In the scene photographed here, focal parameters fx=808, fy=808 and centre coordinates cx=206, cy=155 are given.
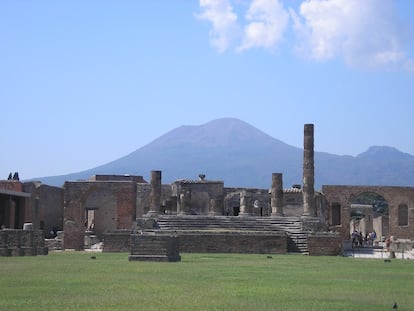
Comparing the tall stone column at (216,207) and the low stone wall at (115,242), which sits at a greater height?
the tall stone column at (216,207)

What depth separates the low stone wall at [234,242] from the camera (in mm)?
36844

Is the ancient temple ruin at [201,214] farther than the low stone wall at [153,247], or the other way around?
the ancient temple ruin at [201,214]

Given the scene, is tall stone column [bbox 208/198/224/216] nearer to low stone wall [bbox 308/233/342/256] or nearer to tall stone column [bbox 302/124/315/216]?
tall stone column [bbox 302/124/315/216]

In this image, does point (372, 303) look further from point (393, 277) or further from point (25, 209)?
point (25, 209)

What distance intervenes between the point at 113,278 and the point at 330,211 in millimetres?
43239

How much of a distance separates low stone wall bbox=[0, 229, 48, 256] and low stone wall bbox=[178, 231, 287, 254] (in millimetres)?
7422

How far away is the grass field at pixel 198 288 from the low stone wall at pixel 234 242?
1352cm

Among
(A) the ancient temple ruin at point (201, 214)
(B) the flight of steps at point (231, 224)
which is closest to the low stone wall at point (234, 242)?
(A) the ancient temple ruin at point (201, 214)

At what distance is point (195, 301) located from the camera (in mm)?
13406

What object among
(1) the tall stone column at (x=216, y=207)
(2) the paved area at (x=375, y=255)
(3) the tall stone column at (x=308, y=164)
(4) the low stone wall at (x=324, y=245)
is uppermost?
(3) the tall stone column at (x=308, y=164)

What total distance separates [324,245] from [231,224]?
801cm

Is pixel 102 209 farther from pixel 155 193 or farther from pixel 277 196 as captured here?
pixel 277 196

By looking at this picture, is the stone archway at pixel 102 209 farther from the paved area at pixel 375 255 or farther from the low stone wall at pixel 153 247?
the low stone wall at pixel 153 247

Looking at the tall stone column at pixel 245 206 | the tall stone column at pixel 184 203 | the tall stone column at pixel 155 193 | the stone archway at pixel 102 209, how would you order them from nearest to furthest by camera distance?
the tall stone column at pixel 155 193
the tall stone column at pixel 245 206
the tall stone column at pixel 184 203
the stone archway at pixel 102 209
